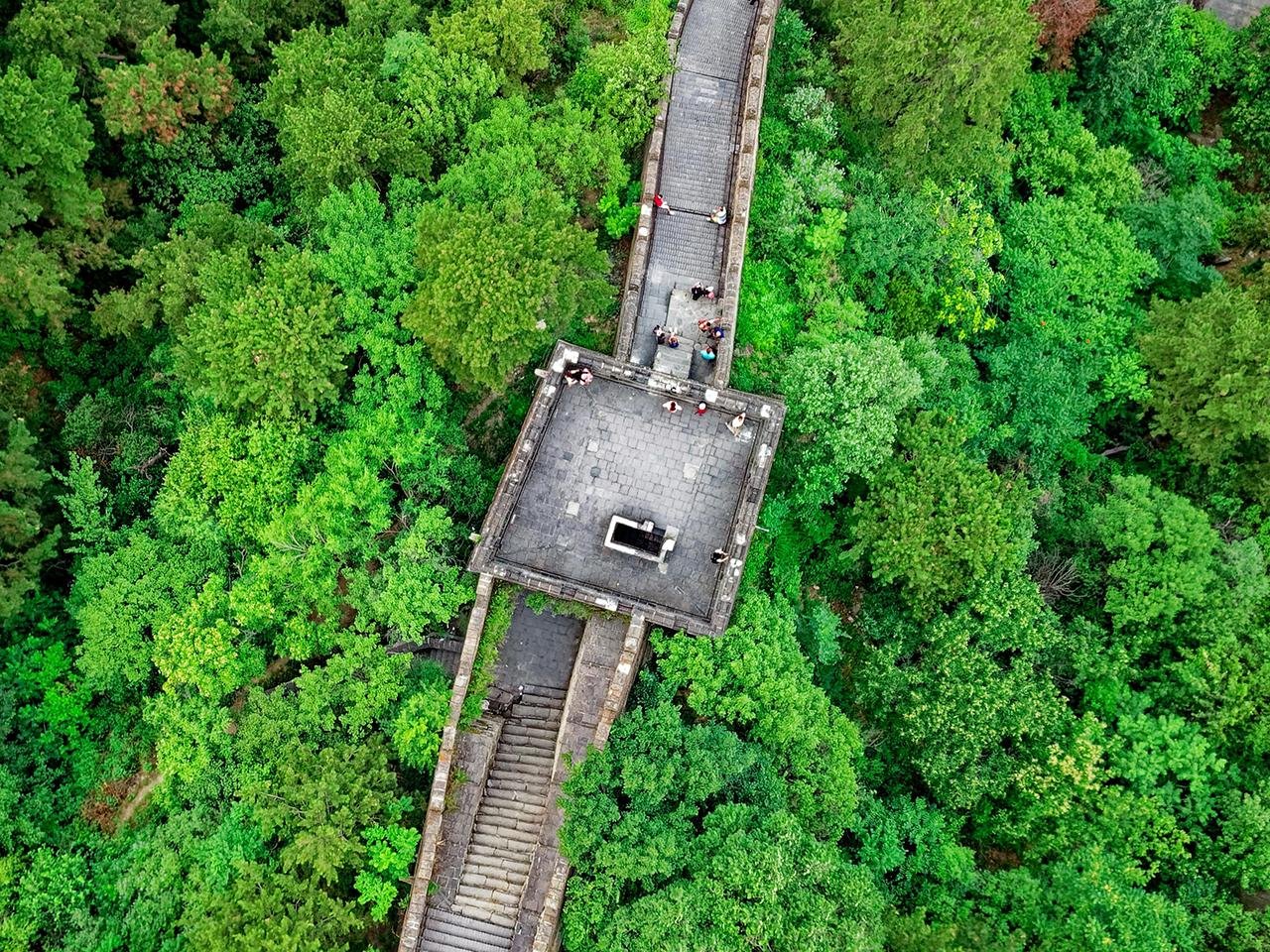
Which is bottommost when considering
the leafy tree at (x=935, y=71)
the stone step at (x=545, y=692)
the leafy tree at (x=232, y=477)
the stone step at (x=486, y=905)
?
the stone step at (x=486, y=905)

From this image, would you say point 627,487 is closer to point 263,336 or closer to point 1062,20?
point 263,336

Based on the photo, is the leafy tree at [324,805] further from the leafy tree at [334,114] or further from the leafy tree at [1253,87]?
the leafy tree at [1253,87]

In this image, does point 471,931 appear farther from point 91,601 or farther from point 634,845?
point 91,601

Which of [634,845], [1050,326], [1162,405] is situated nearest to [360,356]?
[634,845]

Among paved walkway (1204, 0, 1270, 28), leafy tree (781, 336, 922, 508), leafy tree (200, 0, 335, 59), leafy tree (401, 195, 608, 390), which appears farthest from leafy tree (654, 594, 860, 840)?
paved walkway (1204, 0, 1270, 28)

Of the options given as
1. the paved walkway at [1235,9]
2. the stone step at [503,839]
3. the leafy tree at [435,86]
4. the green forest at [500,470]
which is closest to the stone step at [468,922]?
the green forest at [500,470]

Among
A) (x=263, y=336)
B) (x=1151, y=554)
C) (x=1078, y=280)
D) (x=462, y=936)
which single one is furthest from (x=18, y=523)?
(x=1078, y=280)

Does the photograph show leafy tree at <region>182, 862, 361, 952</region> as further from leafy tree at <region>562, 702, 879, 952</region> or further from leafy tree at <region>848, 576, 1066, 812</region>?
leafy tree at <region>848, 576, 1066, 812</region>
